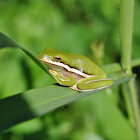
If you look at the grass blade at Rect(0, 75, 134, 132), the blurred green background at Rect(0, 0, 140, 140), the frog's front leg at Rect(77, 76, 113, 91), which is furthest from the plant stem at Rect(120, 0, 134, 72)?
the blurred green background at Rect(0, 0, 140, 140)

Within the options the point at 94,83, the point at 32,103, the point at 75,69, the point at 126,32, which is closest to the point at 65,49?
the point at 75,69

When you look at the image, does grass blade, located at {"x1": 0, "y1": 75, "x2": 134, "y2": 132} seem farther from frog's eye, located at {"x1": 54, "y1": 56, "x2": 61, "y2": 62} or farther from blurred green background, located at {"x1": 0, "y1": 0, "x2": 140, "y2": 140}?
blurred green background, located at {"x1": 0, "y1": 0, "x2": 140, "y2": 140}

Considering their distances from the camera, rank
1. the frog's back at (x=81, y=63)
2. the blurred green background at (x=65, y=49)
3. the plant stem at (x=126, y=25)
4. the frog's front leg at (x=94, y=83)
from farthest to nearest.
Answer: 1. the blurred green background at (x=65, y=49)
2. the frog's back at (x=81, y=63)
3. the frog's front leg at (x=94, y=83)
4. the plant stem at (x=126, y=25)

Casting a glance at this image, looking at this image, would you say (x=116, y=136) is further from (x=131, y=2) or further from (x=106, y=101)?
(x=131, y=2)

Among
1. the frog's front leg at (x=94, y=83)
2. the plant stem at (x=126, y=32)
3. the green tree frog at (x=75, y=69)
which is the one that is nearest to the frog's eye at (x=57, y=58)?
the green tree frog at (x=75, y=69)

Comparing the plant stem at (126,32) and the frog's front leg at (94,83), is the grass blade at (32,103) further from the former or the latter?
the plant stem at (126,32)

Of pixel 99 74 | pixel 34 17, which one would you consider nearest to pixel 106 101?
pixel 99 74

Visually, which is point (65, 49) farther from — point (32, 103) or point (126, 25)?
point (32, 103)
